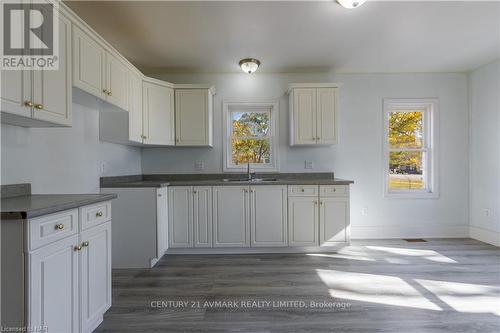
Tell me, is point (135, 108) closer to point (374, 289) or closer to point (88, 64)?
point (88, 64)

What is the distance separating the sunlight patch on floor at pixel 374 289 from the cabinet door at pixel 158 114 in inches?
99.0

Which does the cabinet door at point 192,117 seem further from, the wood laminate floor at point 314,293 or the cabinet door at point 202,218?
the wood laminate floor at point 314,293

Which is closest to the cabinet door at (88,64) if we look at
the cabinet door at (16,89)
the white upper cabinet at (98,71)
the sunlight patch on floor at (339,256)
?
the white upper cabinet at (98,71)

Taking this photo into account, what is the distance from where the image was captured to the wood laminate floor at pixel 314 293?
69.9 inches

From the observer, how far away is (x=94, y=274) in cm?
160

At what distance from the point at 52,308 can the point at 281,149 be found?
3.09m

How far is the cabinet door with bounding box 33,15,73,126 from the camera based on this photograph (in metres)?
1.49

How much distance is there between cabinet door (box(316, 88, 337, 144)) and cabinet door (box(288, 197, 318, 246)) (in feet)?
2.97

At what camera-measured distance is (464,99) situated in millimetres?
3834

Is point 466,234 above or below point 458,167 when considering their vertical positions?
below

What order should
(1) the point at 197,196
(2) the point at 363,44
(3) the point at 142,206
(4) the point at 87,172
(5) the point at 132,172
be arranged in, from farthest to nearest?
1. (5) the point at 132,172
2. (1) the point at 197,196
3. (2) the point at 363,44
4. (3) the point at 142,206
5. (4) the point at 87,172

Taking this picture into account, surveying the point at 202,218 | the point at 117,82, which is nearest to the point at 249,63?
the point at 117,82

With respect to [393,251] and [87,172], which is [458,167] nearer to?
[393,251]

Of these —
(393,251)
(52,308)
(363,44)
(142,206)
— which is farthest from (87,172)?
(393,251)
